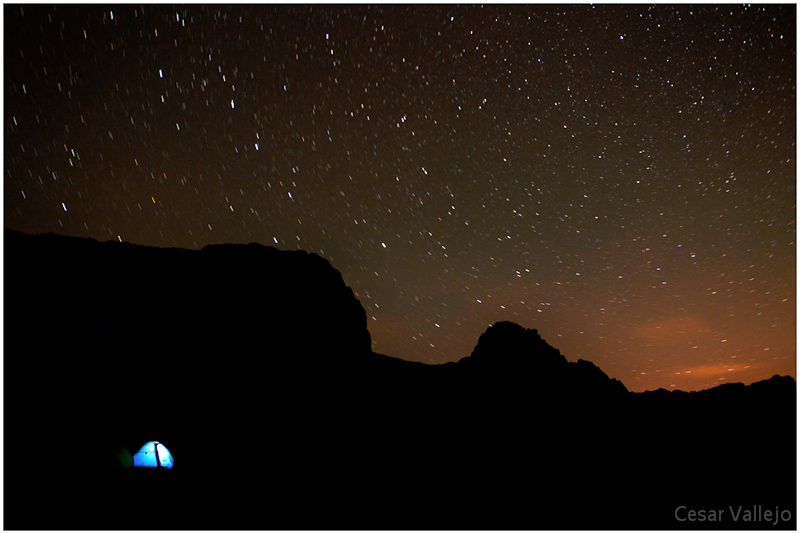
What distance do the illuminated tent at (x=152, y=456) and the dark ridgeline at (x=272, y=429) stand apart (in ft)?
1.27

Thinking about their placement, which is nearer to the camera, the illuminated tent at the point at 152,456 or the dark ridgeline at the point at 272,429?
the dark ridgeline at the point at 272,429

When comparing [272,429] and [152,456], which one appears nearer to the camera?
[152,456]

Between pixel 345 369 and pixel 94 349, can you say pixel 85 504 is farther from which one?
pixel 345 369

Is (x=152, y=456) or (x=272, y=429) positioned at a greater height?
(x=272, y=429)

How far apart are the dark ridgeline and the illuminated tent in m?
0.39

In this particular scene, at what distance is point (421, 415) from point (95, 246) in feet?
63.2

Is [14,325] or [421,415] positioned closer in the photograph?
[14,325]

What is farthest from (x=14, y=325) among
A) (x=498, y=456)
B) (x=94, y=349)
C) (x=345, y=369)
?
(x=498, y=456)

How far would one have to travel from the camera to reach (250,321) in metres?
20.4

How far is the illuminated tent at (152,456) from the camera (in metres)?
12.5

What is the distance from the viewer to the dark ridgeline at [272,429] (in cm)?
1098

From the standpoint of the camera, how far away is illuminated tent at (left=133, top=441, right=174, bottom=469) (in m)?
12.5

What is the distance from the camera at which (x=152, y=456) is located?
1266 cm

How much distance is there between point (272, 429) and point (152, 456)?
549 cm
